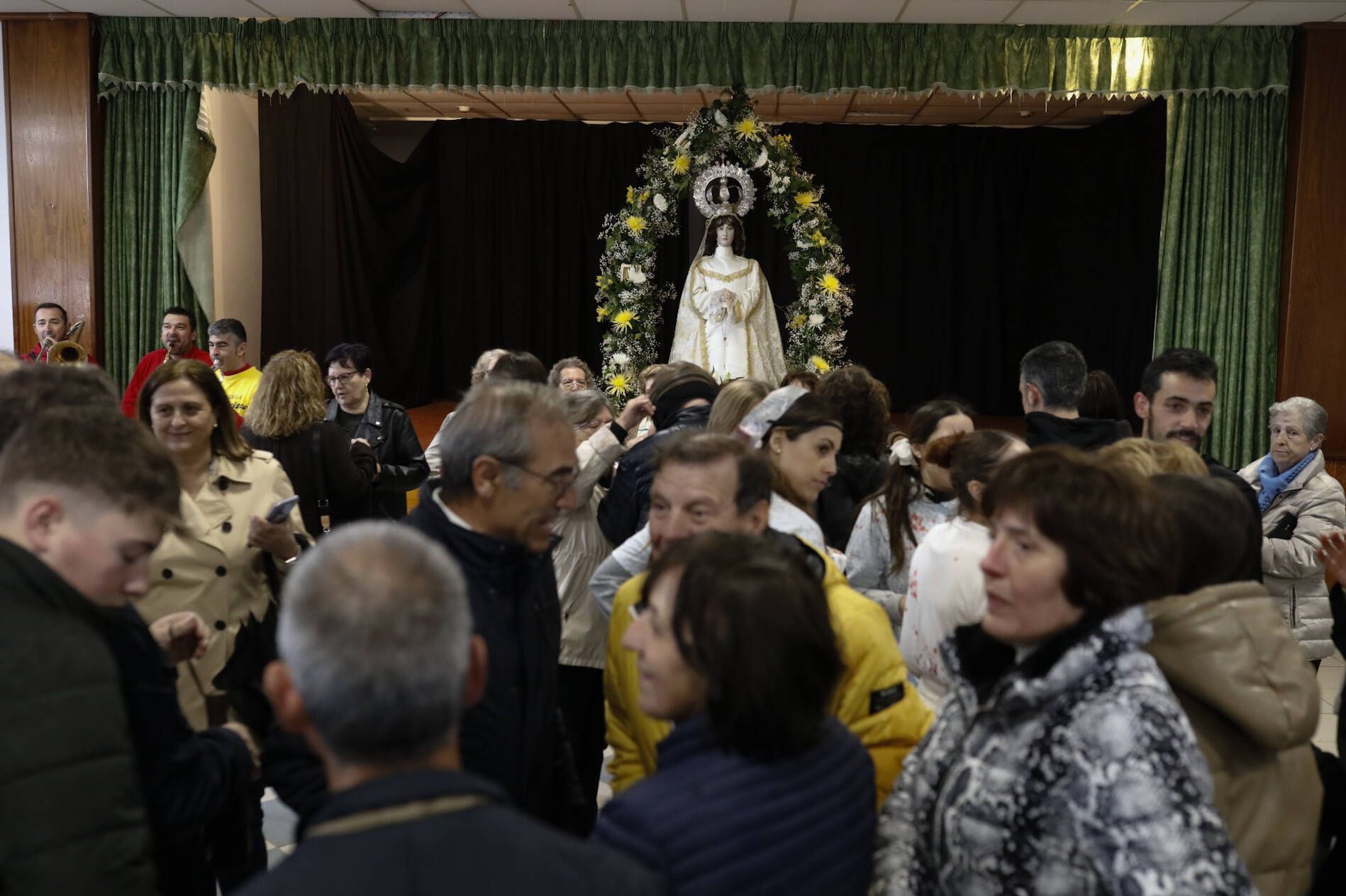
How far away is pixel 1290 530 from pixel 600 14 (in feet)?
17.4

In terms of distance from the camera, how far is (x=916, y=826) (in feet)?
5.09

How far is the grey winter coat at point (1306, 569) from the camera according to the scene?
12.4 ft

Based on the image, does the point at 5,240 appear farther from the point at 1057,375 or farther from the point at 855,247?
the point at 855,247

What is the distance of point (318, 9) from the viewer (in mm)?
7379

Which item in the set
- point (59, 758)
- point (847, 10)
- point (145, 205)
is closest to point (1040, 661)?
point (59, 758)

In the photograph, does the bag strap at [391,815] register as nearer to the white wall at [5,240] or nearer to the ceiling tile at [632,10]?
the ceiling tile at [632,10]

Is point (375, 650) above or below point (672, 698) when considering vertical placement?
above

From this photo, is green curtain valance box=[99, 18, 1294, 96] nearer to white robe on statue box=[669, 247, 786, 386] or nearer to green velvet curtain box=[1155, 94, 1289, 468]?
green velvet curtain box=[1155, 94, 1289, 468]

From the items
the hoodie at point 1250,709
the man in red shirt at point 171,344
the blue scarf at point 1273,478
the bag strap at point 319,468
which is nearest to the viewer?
the hoodie at point 1250,709

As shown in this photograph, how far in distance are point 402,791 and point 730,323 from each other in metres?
7.20

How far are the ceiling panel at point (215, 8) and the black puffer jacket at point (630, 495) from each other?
539cm

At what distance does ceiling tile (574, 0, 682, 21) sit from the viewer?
720 cm

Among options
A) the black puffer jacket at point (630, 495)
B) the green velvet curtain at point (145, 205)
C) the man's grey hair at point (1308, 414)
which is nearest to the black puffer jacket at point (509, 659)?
the black puffer jacket at point (630, 495)

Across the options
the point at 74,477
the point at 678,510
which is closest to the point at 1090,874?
the point at 678,510
